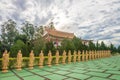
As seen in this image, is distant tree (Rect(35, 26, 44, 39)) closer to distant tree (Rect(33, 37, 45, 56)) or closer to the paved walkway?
distant tree (Rect(33, 37, 45, 56))

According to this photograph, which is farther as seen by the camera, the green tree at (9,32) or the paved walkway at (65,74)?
the green tree at (9,32)

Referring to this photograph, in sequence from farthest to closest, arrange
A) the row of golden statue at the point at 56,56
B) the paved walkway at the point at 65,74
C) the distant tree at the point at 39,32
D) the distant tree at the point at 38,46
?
the distant tree at the point at 39,32, the distant tree at the point at 38,46, the row of golden statue at the point at 56,56, the paved walkway at the point at 65,74

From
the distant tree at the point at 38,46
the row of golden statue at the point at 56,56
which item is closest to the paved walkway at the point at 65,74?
the row of golden statue at the point at 56,56

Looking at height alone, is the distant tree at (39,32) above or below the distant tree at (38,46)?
above

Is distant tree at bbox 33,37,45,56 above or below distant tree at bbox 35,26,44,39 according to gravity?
below

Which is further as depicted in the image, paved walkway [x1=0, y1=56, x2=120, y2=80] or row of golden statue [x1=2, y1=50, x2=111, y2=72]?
row of golden statue [x1=2, y1=50, x2=111, y2=72]

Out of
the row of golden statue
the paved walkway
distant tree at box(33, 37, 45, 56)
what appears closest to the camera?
the paved walkway

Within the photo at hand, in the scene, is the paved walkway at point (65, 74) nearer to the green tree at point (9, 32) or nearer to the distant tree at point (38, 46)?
the distant tree at point (38, 46)

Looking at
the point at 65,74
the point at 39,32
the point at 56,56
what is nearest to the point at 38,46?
the point at 56,56

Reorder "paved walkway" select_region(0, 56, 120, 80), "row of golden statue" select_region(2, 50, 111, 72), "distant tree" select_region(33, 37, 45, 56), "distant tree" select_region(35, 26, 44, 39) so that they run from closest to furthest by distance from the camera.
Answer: "paved walkway" select_region(0, 56, 120, 80)
"row of golden statue" select_region(2, 50, 111, 72)
"distant tree" select_region(33, 37, 45, 56)
"distant tree" select_region(35, 26, 44, 39)

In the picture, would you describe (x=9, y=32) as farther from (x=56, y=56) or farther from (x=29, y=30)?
(x=56, y=56)

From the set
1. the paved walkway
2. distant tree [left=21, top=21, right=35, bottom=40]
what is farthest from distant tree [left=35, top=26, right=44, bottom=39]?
the paved walkway

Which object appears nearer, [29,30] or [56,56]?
[56,56]

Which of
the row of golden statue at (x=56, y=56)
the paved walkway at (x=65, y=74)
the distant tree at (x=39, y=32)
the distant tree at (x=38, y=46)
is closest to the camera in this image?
the paved walkway at (x=65, y=74)
